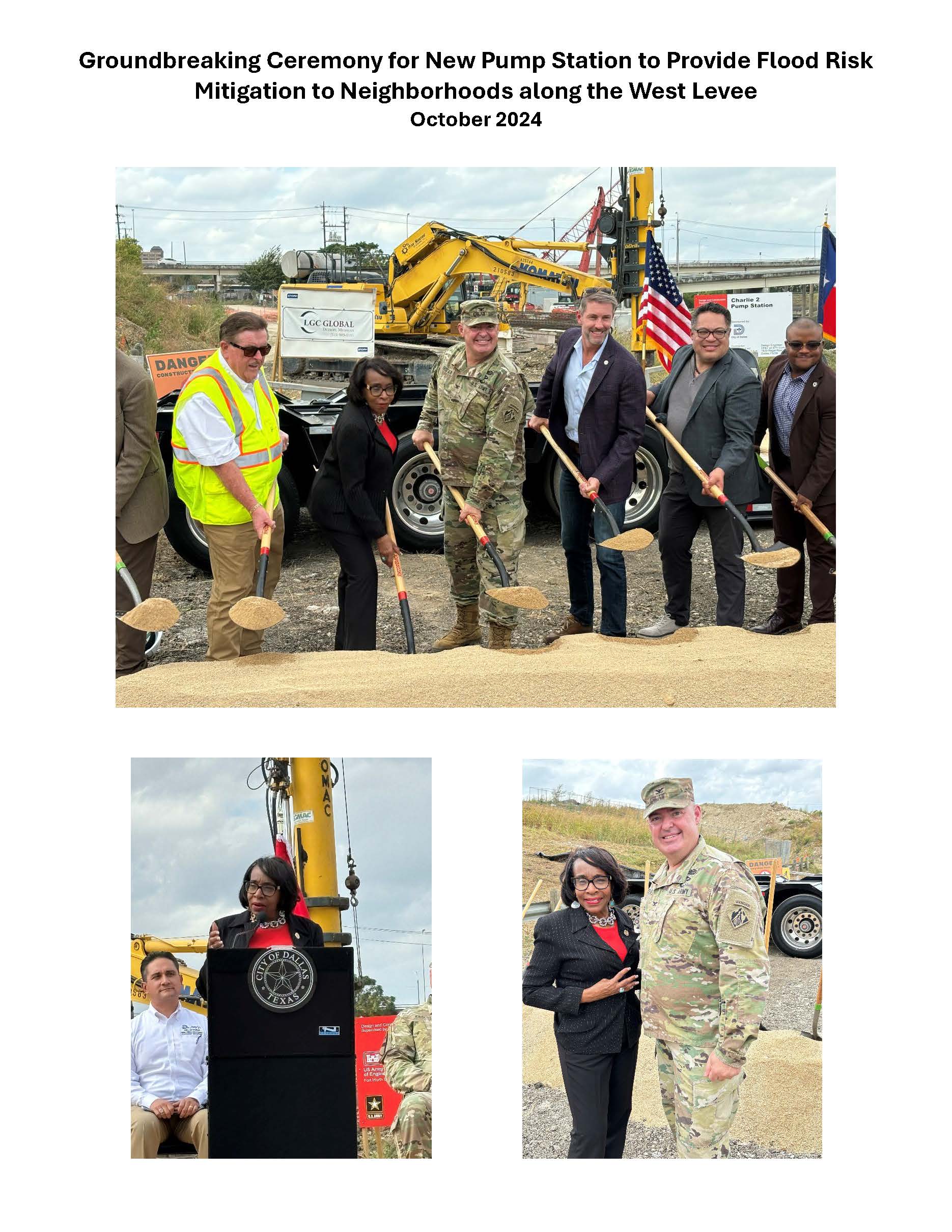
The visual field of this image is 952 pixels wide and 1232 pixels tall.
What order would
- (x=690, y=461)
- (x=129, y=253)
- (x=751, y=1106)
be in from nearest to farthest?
1. (x=751, y=1106)
2. (x=690, y=461)
3. (x=129, y=253)

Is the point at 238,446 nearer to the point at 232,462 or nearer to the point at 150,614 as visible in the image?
the point at 232,462

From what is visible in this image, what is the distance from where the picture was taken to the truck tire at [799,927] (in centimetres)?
620

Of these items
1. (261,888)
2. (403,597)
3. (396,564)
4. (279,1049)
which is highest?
(396,564)

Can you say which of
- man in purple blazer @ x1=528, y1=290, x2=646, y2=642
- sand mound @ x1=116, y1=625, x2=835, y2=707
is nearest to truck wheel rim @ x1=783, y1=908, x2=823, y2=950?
man in purple blazer @ x1=528, y1=290, x2=646, y2=642

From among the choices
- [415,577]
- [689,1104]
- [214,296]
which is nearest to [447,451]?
[415,577]

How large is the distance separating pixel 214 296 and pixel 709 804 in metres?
10.0

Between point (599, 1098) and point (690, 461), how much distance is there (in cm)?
265

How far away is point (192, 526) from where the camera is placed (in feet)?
22.5

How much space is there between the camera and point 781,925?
6.36 metres

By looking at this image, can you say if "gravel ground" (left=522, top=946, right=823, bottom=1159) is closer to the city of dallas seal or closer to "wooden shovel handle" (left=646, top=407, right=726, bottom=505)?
the city of dallas seal

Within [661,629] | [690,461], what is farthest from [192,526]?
[690,461]

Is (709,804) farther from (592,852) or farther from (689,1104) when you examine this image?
(689,1104)

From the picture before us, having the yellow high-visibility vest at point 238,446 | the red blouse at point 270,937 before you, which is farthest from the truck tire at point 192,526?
the red blouse at point 270,937

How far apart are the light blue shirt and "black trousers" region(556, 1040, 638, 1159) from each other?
268 cm
